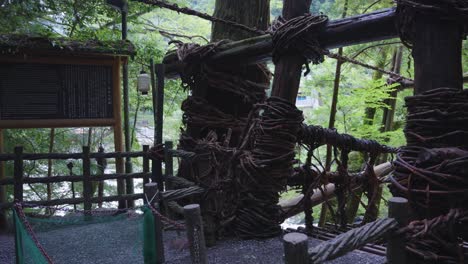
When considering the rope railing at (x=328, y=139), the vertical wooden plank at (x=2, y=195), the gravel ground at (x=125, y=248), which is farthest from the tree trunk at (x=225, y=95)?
the vertical wooden plank at (x=2, y=195)

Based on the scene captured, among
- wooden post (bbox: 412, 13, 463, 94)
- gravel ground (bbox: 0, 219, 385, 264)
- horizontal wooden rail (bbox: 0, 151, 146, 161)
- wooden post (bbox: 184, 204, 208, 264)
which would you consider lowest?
gravel ground (bbox: 0, 219, 385, 264)

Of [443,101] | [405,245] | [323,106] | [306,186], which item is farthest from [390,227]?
[323,106]

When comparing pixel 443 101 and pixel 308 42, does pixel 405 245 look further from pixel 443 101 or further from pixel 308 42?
pixel 308 42

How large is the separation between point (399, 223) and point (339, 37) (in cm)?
163

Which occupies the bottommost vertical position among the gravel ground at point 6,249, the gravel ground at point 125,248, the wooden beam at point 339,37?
the gravel ground at point 6,249

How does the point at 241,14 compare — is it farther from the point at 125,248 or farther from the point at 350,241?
the point at 350,241

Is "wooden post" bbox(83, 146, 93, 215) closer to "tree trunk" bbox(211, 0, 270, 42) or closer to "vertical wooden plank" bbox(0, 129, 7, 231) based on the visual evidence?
"vertical wooden plank" bbox(0, 129, 7, 231)

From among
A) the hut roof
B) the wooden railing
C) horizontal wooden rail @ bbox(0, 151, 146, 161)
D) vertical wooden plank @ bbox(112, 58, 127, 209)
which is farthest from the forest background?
the wooden railing

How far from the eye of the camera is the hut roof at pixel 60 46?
4.82 meters

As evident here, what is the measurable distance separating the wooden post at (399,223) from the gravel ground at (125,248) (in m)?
1.14

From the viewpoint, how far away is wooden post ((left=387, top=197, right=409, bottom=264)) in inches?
62.6

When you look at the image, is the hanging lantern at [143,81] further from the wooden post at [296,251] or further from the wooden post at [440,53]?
the wooden post at [296,251]

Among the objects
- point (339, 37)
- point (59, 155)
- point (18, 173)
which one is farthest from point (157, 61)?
point (339, 37)

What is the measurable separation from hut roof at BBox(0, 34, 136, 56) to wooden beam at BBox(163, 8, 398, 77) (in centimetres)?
214
